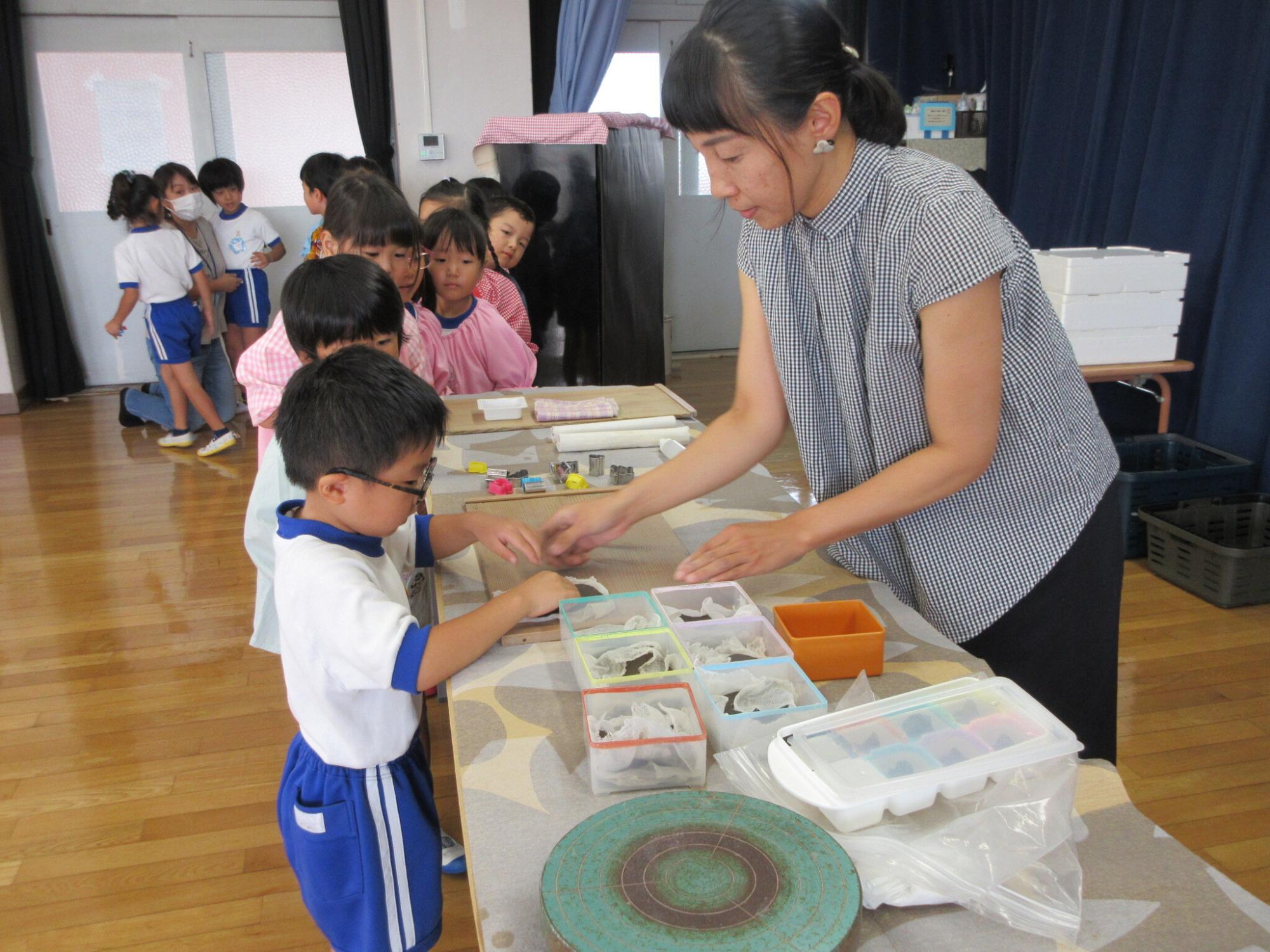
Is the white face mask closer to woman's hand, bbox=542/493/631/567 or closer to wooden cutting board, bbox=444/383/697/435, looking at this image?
wooden cutting board, bbox=444/383/697/435

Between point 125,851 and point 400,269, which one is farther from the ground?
point 400,269

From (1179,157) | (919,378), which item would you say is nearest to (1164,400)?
(1179,157)

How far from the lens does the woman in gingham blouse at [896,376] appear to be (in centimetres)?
100

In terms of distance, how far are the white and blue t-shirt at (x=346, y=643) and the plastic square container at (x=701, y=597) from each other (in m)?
0.28

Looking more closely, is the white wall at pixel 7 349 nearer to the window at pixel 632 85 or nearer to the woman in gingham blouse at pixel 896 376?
the window at pixel 632 85

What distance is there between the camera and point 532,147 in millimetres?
4371

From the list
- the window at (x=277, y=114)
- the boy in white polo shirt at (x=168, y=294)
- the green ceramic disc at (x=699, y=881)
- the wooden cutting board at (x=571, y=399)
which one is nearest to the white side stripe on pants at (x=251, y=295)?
the boy in white polo shirt at (x=168, y=294)

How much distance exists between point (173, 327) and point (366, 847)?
167 inches

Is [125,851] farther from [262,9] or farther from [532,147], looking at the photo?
[262,9]

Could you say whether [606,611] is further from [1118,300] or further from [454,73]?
[454,73]

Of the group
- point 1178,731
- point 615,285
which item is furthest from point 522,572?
point 615,285

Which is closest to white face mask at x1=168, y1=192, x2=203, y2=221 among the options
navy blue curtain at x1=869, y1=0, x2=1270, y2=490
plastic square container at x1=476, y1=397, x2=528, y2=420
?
plastic square container at x1=476, y1=397, x2=528, y2=420

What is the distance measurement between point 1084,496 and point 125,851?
1.87m

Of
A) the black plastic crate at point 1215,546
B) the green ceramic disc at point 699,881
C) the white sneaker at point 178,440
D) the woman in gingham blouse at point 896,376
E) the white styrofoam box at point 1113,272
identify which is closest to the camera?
the green ceramic disc at point 699,881
